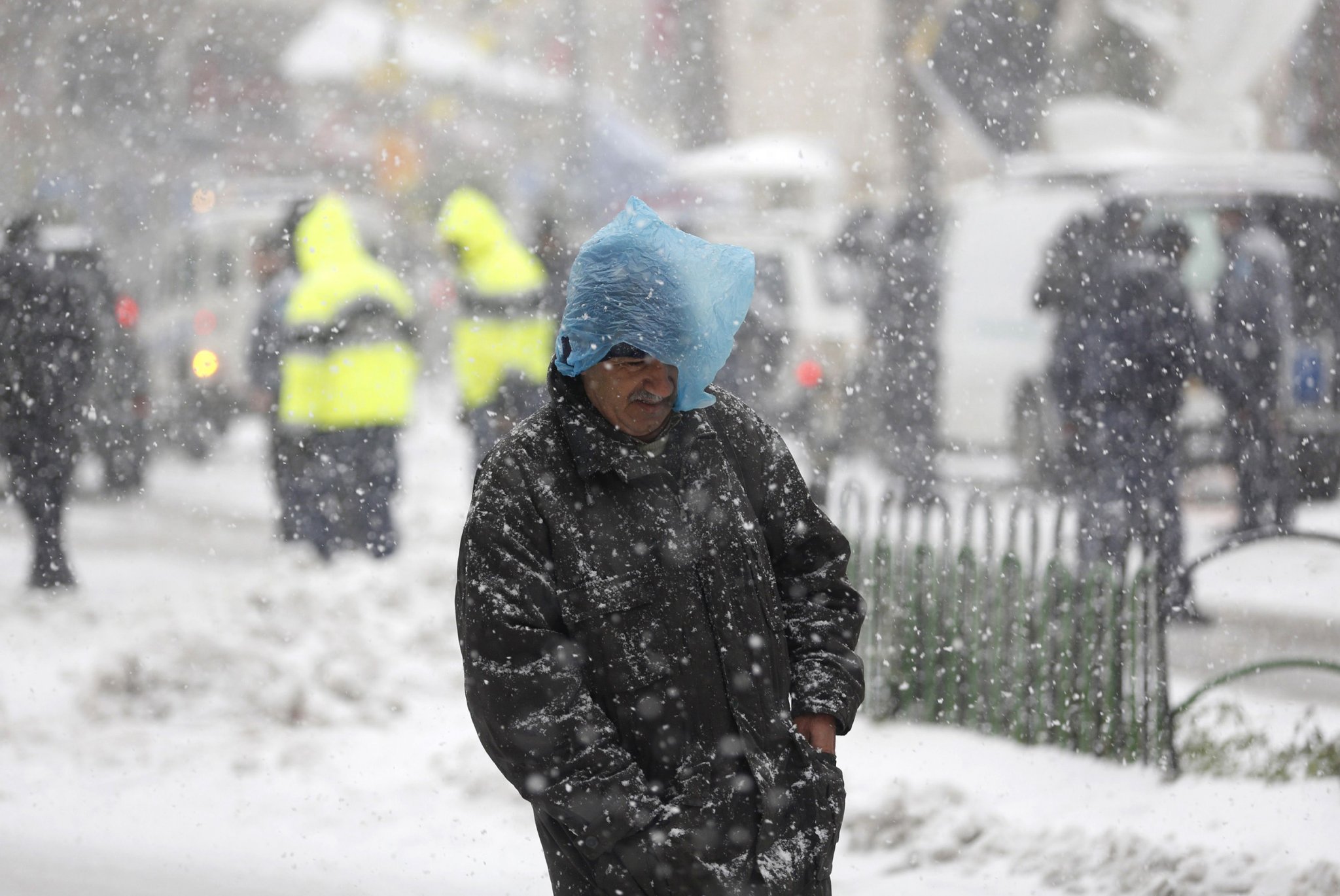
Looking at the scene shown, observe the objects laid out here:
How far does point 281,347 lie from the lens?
26.8ft

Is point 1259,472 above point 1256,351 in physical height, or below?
below

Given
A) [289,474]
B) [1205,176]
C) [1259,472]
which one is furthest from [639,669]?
[1205,176]

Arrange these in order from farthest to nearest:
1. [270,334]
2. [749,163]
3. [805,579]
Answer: [749,163] → [270,334] → [805,579]

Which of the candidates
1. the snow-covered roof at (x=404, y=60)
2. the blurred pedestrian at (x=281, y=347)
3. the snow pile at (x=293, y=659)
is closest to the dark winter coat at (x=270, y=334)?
the blurred pedestrian at (x=281, y=347)

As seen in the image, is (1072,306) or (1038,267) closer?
(1072,306)

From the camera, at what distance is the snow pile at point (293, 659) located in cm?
550

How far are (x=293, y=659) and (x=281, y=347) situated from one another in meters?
2.92

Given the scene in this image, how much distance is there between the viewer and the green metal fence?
4.64 m

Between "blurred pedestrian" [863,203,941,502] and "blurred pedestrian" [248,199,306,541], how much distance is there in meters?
3.70

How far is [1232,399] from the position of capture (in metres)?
7.18

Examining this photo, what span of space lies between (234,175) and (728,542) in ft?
66.4

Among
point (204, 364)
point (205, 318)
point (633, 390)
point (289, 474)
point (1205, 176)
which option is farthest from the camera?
point (205, 318)

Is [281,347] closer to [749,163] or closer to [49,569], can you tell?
[49,569]

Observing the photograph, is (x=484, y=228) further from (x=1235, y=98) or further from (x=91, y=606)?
(x=1235, y=98)
